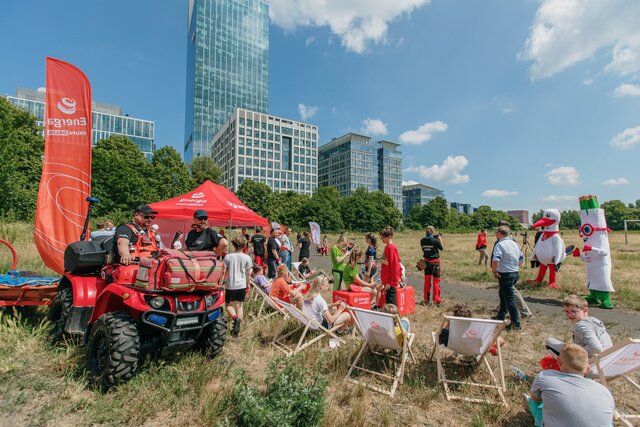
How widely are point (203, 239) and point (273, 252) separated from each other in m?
4.57

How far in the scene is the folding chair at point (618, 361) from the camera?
2679mm

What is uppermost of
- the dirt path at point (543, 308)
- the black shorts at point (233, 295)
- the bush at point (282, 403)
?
the black shorts at point (233, 295)

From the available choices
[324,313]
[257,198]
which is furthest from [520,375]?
[257,198]

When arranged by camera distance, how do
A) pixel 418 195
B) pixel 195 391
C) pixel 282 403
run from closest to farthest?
pixel 282 403, pixel 195 391, pixel 418 195

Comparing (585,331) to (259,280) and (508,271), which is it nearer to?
(508,271)

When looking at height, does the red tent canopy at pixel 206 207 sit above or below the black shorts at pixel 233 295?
above

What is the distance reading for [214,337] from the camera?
396 centimetres

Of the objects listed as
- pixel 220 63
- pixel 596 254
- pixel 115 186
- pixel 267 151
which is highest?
pixel 220 63

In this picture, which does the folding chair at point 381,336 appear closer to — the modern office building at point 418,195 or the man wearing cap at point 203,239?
the man wearing cap at point 203,239

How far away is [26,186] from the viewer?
22031mm

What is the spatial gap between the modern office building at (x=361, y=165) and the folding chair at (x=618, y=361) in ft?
370

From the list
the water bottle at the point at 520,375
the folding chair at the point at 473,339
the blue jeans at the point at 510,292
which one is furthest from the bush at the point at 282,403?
the blue jeans at the point at 510,292

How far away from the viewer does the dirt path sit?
234 inches

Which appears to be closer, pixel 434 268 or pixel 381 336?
pixel 381 336
